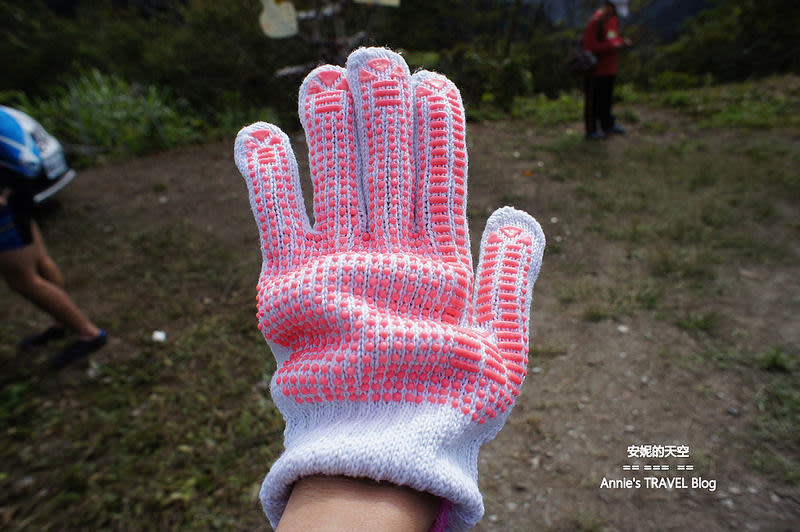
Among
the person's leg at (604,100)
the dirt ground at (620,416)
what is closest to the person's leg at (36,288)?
the dirt ground at (620,416)

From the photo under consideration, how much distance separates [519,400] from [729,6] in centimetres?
1541

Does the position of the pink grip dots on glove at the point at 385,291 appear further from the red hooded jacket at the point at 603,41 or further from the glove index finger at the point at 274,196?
the red hooded jacket at the point at 603,41

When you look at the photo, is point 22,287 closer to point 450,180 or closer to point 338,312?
point 338,312

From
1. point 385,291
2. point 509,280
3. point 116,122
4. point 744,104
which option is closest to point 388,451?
point 385,291

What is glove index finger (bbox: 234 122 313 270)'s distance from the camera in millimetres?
1154

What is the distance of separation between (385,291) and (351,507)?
1.53 ft

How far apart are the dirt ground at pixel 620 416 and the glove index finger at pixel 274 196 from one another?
1.41 m

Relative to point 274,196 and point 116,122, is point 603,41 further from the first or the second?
point 116,122

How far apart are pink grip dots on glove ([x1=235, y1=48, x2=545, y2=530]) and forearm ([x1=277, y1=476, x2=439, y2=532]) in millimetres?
36

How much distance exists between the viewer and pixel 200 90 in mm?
6957

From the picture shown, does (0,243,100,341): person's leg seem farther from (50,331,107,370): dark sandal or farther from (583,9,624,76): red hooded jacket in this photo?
(583,9,624,76): red hooded jacket

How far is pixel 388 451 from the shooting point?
2.83 ft

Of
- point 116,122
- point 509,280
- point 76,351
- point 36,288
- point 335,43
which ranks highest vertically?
point 335,43

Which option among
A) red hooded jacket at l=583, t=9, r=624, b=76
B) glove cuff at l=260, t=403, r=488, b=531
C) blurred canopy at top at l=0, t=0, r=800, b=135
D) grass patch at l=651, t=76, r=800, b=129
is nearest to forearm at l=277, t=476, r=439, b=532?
glove cuff at l=260, t=403, r=488, b=531
